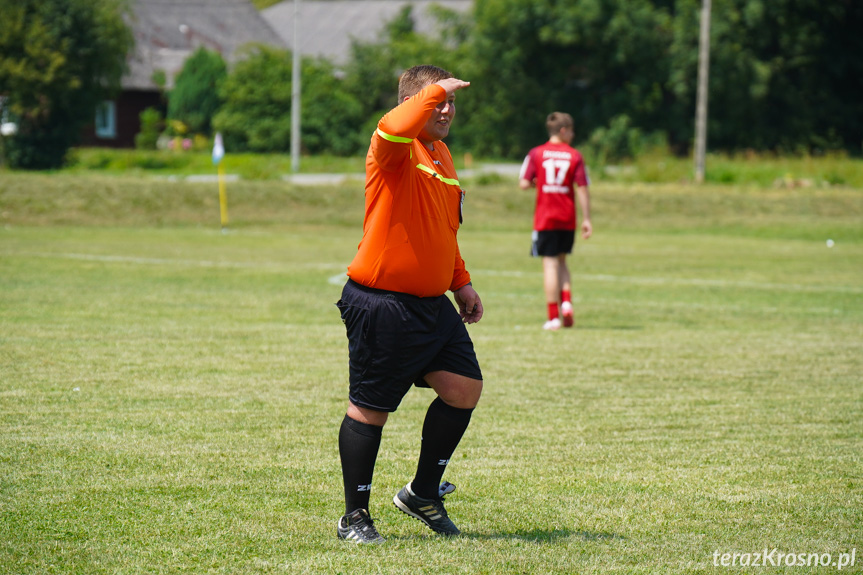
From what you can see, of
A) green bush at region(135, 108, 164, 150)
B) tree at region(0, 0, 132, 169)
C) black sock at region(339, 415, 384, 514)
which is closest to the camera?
black sock at region(339, 415, 384, 514)

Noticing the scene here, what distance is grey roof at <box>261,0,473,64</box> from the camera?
7050 centimetres

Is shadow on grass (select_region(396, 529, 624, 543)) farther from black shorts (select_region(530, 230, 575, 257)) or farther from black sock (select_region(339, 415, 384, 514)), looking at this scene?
black shorts (select_region(530, 230, 575, 257))

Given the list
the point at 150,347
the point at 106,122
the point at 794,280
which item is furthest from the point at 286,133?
the point at 150,347

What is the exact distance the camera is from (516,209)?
27.6 meters

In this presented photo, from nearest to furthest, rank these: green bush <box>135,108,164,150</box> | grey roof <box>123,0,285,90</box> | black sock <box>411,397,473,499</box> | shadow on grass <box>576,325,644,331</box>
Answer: black sock <box>411,397,473,499</box> < shadow on grass <box>576,325,644,331</box> < green bush <box>135,108,164,150</box> < grey roof <box>123,0,285,90</box>

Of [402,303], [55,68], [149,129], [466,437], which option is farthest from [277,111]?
[402,303]

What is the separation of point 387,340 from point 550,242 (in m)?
6.97

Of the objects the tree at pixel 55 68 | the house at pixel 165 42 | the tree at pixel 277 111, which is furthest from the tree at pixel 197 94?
the tree at pixel 55 68

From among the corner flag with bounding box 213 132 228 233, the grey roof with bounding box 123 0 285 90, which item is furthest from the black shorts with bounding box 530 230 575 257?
the grey roof with bounding box 123 0 285 90

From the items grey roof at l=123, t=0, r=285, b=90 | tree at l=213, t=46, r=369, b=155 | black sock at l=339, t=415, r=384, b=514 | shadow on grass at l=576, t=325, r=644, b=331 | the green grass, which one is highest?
grey roof at l=123, t=0, r=285, b=90

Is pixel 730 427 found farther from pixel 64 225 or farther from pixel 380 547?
pixel 64 225

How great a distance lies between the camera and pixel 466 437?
20.4 feet

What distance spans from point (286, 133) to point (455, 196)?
1948 inches

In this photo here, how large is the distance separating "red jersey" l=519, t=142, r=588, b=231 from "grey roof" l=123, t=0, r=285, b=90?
4877 cm
